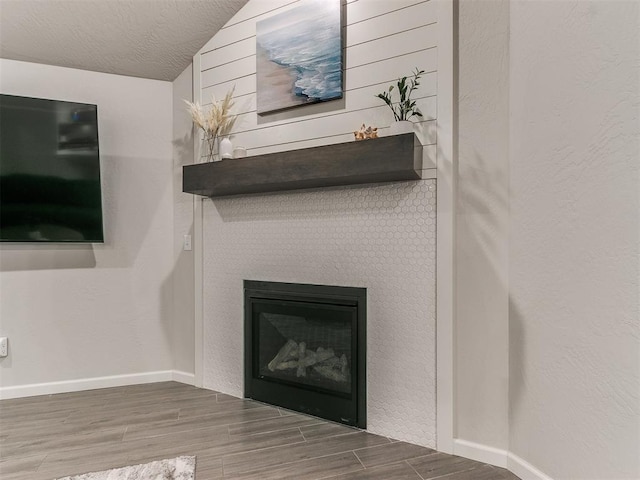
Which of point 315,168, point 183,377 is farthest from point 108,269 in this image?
point 315,168

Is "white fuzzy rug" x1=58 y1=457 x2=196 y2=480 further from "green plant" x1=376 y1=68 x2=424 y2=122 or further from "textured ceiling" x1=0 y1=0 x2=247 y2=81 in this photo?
"textured ceiling" x1=0 y1=0 x2=247 y2=81

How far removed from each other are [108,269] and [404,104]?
246cm

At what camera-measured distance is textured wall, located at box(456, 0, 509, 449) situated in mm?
1881

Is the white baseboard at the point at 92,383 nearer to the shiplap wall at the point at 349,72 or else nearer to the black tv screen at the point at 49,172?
the black tv screen at the point at 49,172

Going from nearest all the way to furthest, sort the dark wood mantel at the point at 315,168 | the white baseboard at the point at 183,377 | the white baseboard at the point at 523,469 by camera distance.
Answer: the white baseboard at the point at 523,469 → the dark wood mantel at the point at 315,168 → the white baseboard at the point at 183,377

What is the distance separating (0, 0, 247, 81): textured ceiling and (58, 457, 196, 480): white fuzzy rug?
8.63ft

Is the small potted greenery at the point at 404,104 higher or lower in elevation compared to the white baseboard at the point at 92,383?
higher

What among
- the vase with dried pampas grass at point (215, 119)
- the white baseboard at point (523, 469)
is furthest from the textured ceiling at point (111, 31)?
the white baseboard at point (523, 469)

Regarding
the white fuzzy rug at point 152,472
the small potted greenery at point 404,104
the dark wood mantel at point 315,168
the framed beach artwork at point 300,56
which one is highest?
the framed beach artwork at point 300,56

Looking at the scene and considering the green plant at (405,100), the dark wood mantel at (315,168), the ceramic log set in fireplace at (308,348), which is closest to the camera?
the dark wood mantel at (315,168)

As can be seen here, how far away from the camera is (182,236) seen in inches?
122

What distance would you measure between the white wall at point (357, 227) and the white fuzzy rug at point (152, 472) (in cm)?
89

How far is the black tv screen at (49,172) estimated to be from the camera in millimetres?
2648

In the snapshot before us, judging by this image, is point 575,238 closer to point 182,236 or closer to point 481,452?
point 481,452
